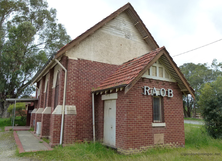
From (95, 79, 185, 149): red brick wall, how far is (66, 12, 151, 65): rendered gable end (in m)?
3.42

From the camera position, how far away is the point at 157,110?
8.38 meters

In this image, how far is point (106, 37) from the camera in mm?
10750

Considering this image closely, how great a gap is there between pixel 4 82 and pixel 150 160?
964 inches

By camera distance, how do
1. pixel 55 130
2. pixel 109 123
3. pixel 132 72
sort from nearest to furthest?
pixel 132 72 → pixel 55 130 → pixel 109 123

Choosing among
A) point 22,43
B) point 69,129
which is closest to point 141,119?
point 69,129

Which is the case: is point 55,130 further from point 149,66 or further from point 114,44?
point 114,44

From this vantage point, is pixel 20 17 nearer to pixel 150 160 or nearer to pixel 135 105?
pixel 135 105

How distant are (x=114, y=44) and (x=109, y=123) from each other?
508cm

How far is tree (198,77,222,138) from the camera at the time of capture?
35.2ft

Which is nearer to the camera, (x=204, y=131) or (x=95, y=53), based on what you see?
(x=95, y=53)

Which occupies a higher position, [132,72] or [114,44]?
[114,44]

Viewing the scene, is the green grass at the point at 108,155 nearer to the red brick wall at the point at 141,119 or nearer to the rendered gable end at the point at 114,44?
the red brick wall at the point at 141,119

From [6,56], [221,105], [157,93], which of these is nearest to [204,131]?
[221,105]

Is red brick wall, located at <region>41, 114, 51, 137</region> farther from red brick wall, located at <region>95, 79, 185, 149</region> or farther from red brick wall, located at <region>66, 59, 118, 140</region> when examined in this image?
red brick wall, located at <region>95, 79, 185, 149</region>
